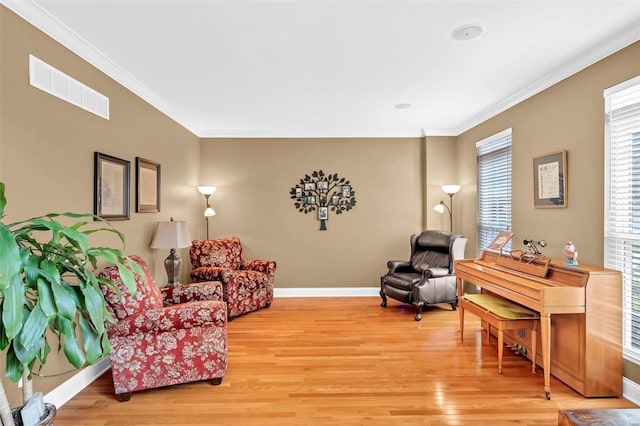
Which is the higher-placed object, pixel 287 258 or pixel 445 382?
pixel 287 258

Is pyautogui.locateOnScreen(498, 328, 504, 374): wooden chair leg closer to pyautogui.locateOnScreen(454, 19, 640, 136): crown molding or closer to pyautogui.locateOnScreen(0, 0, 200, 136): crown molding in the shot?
pyautogui.locateOnScreen(454, 19, 640, 136): crown molding

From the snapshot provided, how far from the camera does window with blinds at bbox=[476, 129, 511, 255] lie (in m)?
4.12

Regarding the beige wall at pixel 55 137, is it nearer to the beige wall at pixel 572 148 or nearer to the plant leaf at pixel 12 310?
the plant leaf at pixel 12 310

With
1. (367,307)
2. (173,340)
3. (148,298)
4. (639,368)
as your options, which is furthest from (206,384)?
(639,368)

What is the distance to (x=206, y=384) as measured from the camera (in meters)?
2.70

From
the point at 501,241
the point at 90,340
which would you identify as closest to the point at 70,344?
the point at 90,340

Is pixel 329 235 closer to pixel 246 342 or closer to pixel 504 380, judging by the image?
pixel 246 342

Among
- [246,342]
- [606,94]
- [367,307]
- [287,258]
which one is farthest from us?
[287,258]

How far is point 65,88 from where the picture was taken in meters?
2.50

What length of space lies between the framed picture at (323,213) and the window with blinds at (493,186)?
2.16 m

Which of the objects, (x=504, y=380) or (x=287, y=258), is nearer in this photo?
(x=504, y=380)

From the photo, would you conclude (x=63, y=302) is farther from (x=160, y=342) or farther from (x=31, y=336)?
(x=160, y=342)

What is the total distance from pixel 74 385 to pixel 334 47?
3123 mm

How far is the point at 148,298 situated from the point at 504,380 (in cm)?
282
